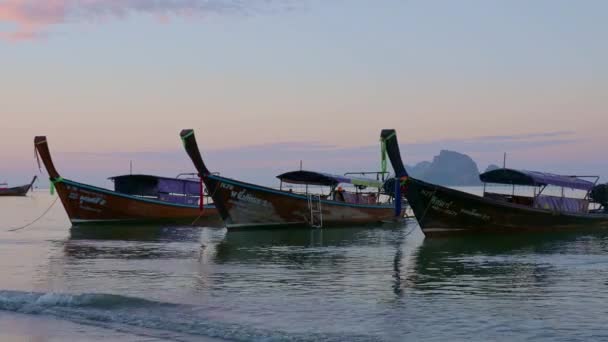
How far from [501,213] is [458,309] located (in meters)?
16.3

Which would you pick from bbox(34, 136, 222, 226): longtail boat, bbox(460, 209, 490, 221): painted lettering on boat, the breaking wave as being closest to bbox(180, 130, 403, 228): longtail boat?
bbox(460, 209, 490, 221): painted lettering on boat

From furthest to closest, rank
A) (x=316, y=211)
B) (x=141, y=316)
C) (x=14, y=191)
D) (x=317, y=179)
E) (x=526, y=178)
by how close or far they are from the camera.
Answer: (x=14, y=191), (x=317, y=179), (x=316, y=211), (x=526, y=178), (x=141, y=316)

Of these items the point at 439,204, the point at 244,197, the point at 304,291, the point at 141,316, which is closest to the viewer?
the point at 141,316

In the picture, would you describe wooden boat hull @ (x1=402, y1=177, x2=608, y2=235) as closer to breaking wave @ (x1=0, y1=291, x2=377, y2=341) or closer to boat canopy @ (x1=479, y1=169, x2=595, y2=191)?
boat canopy @ (x1=479, y1=169, x2=595, y2=191)

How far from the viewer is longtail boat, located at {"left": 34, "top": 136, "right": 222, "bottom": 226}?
35438mm

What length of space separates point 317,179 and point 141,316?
24.1 meters

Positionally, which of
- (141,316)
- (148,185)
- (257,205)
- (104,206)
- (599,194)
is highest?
(599,194)

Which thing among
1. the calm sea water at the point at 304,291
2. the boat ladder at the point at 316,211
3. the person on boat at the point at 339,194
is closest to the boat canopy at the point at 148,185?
the person on boat at the point at 339,194

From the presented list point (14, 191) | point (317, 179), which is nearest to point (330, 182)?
point (317, 179)

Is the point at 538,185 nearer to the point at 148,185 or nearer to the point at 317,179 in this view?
the point at 317,179

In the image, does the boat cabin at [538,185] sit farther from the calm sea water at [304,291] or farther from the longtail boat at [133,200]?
the longtail boat at [133,200]

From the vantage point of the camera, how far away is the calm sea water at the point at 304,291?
36.6 feet

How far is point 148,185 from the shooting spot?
39.2 metres

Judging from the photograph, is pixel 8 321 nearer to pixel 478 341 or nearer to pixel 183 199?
pixel 478 341
